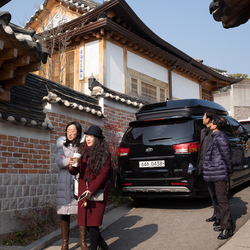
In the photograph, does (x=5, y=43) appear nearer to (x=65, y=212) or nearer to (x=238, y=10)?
(x=65, y=212)

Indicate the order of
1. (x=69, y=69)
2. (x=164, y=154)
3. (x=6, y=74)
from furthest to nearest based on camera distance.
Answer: (x=69, y=69)
(x=164, y=154)
(x=6, y=74)

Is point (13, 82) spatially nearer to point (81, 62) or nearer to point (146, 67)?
point (81, 62)

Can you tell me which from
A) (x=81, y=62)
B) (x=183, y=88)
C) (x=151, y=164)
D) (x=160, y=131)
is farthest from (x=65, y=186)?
(x=183, y=88)

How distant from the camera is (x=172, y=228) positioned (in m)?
5.45

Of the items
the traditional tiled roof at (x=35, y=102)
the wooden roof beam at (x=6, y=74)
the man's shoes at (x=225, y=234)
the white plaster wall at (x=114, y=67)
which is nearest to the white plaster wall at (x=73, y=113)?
the traditional tiled roof at (x=35, y=102)

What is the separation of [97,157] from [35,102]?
10.6 ft

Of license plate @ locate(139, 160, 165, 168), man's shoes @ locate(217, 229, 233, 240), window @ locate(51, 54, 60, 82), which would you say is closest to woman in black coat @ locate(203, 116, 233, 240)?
man's shoes @ locate(217, 229, 233, 240)

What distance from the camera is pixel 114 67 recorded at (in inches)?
451

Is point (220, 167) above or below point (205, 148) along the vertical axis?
below

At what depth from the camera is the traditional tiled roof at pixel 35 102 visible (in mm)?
5957

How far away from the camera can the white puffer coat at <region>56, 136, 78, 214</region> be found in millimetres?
4674

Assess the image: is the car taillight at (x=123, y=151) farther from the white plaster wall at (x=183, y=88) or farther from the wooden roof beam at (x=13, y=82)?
the white plaster wall at (x=183, y=88)

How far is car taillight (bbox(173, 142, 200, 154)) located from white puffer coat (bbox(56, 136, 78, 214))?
209 centimetres

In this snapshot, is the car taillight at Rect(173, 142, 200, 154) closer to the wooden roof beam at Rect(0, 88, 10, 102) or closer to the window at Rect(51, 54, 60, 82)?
the wooden roof beam at Rect(0, 88, 10, 102)
